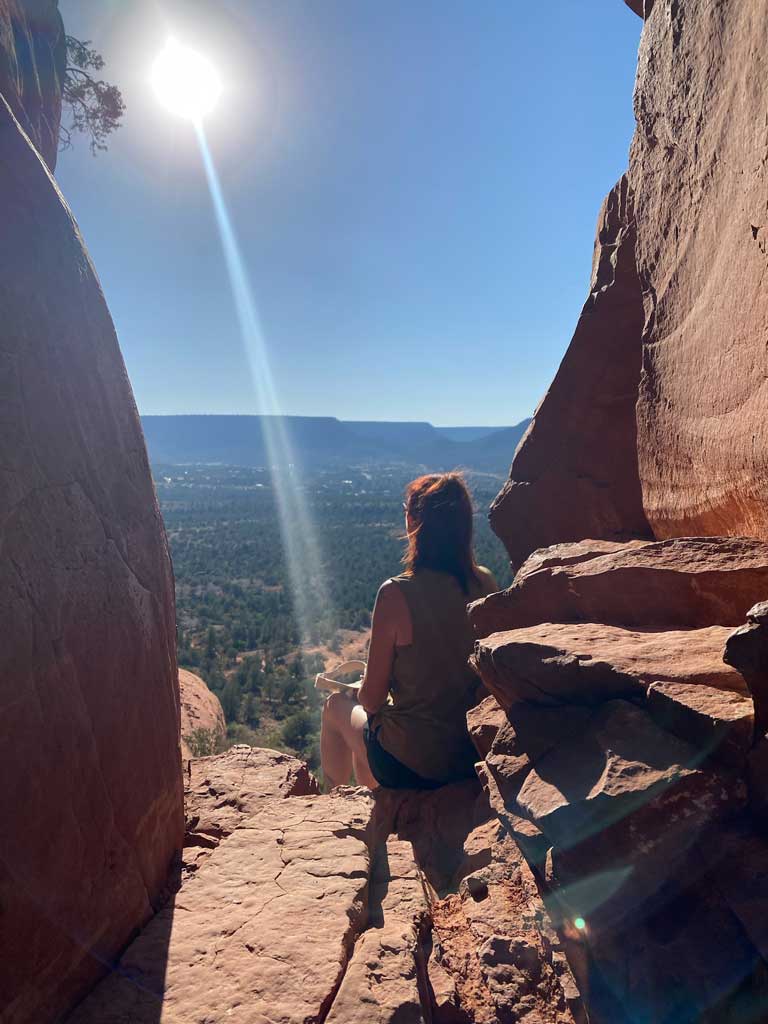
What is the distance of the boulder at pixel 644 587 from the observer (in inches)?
79.7

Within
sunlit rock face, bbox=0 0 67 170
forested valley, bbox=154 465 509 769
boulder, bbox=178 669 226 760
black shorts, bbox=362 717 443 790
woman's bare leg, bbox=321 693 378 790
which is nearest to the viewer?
sunlit rock face, bbox=0 0 67 170

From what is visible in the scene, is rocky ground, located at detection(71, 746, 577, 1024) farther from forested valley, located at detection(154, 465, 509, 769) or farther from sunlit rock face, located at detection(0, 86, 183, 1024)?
forested valley, located at detection(154, 465, 509, 769)

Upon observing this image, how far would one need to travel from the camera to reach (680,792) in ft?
5.04

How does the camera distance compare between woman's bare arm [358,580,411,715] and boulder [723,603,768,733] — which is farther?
woman's bare arm [358,580,411,715]

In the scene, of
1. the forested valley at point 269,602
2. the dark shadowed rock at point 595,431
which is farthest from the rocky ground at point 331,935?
the forested valley at point 269,602

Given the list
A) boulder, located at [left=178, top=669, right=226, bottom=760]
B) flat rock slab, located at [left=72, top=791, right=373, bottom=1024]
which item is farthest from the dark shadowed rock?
boulder, located at [left=178, top=669, right=226, bottom=760]

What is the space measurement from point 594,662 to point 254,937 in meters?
1.32

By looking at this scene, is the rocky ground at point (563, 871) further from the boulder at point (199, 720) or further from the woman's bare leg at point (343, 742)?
the boulder at point (199, 720)

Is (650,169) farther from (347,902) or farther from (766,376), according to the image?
(347,902)

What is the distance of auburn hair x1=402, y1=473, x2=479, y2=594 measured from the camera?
11.2 feet

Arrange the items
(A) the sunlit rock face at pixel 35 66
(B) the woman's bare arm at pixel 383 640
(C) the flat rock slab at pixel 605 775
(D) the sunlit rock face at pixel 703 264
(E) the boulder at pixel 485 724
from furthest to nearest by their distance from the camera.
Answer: (B) the woman's bare arm at pixel 383 640, (E) the boulder at pixel 485 724, (A) the sunlit rock face at pixel 35 66, (D) the sunlit rock face at pixel 703 264, (C) the flat rock slab at pixel 605 775

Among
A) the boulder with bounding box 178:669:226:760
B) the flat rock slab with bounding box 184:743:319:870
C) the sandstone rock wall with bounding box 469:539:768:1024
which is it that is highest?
the sandstone rock wall with bounding box 469:539:768:1024

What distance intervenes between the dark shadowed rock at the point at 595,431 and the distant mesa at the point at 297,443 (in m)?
113

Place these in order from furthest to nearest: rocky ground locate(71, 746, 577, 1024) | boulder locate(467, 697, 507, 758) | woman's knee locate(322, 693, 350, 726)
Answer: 1. woman's knee locate(322, 693, 350, 726)
2. boulder locate(467, 697, 507, 758)
3. rocky ground locate(71, 746, 577, 1024)
